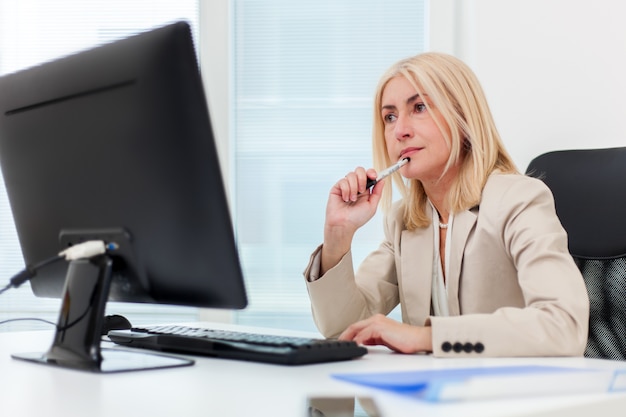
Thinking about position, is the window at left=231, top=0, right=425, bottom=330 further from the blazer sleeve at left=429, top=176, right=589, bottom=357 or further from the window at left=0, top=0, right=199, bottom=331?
the blazer sleeve at left=429, top=176, right=589, bottom=357

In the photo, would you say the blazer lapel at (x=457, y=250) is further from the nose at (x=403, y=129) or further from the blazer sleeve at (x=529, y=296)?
the nose at (x=403, y=129)

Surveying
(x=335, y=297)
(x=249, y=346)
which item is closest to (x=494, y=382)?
(x=249, y=346)

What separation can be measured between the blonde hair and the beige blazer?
4 cm

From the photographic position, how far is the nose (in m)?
1.70

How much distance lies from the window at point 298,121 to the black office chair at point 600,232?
3.07ft

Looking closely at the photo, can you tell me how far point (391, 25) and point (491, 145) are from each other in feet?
3.69

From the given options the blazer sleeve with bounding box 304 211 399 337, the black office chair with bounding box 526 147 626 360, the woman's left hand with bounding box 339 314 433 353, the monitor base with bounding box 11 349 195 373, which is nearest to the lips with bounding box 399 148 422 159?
the blazer sleeve with bounding box 304 211 399 337

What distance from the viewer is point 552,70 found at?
8.04 feet

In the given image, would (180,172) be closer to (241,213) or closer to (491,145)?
(491,145)

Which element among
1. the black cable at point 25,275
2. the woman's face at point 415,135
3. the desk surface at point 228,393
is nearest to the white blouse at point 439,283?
the woman's face at point 415,135

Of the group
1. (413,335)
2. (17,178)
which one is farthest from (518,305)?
(17,178)

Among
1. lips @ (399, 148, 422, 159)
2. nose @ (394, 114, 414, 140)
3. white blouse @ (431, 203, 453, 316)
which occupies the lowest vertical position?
white blouse @ (431, 203, 453, 316)

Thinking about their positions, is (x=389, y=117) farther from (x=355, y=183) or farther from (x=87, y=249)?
(x=87, y=249)

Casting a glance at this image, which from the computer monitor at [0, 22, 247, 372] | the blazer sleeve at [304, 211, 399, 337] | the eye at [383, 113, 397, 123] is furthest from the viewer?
the eye at [383, 113, 397, 123]
